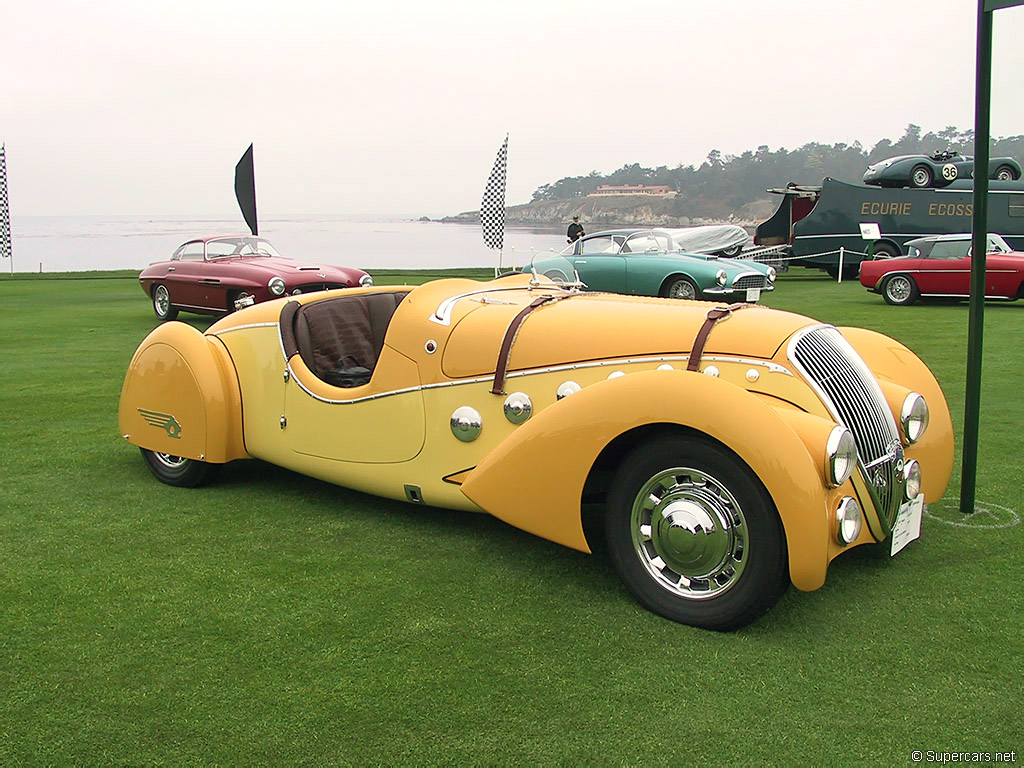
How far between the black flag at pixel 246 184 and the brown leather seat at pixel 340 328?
15.7 metres

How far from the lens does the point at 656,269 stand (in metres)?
15.5

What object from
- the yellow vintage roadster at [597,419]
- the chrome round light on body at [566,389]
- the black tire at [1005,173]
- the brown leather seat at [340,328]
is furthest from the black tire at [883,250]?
the chrome round light on body at [566,389]

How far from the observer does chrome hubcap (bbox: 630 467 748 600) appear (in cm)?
315

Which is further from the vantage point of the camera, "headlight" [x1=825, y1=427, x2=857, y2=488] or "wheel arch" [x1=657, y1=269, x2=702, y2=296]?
"wheel arch" [x1=657, y1=269, x2=702, y2=296]

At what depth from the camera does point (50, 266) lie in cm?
2839

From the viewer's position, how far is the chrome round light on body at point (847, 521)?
3064 mm

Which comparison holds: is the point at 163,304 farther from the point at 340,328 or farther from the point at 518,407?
the point at 518,407

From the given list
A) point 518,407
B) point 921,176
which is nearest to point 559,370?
point 518,407

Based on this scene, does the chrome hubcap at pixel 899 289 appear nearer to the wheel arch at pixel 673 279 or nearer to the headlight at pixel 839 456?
the wheel arch at pixel 673 279

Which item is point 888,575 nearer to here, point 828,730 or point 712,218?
point 828,730

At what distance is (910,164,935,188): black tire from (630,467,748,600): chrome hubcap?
70.9 feet

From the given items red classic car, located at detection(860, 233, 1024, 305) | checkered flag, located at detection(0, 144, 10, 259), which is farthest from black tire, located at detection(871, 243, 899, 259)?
checkered flag, located at detection(0, 144, 10, 259)

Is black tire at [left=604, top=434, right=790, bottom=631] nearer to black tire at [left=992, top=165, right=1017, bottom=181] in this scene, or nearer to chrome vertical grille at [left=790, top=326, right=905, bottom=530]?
chrome vertical grille at [left=790, top=326, right=905, bottom=530]

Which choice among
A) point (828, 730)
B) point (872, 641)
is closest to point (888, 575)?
point (872, 641)
